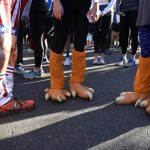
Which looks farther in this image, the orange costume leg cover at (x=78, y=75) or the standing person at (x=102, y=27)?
the standing person at (x=102, y=27)

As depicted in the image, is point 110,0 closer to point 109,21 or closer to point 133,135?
point 109,21

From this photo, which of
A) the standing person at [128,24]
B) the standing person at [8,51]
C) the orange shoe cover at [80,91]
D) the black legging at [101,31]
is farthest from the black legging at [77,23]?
the black legging at [101,31]

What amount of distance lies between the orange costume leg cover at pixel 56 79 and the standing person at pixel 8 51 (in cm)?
30

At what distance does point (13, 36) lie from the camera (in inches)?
125

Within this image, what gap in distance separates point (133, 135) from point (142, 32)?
110 cm

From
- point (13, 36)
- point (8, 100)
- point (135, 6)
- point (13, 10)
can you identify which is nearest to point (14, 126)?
point (8, 100)

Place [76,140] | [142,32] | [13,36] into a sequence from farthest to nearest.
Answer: [142,32] < [13,36] < [76,140]

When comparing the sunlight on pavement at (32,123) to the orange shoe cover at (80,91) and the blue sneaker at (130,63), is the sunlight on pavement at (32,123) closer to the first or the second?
the orange shoe cover at (80,91)

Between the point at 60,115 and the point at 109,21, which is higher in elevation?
the point at 109,21

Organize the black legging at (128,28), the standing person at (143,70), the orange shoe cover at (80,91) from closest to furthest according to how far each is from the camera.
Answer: the standing person at (143,70) → the orange shoe cover at (80,91) → the black legging at (128,28)

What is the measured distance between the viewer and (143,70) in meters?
3.50

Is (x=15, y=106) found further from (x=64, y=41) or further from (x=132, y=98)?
(x=132, y=98)

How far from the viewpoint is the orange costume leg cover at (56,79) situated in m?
3.62

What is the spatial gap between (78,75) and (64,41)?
413 millimetres
